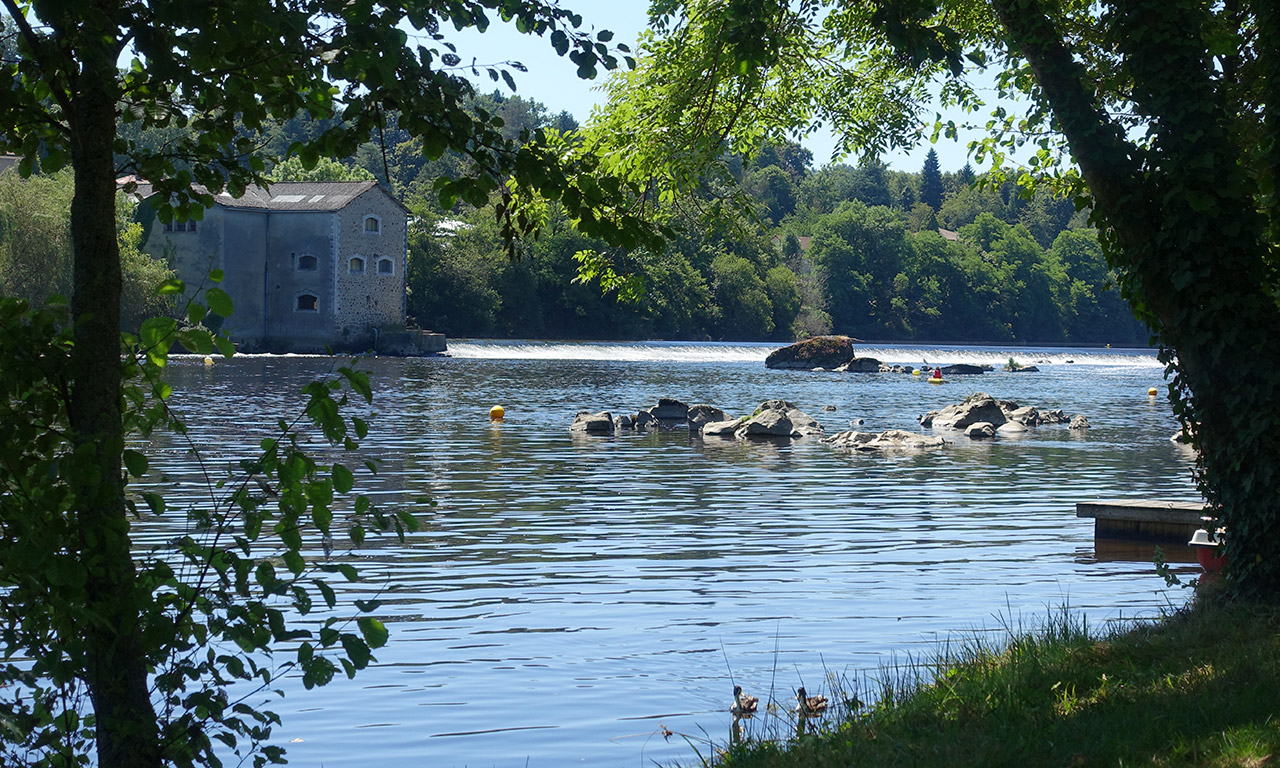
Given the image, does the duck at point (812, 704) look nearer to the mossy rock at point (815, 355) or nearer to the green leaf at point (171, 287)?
the green leaf at point (171, 287)

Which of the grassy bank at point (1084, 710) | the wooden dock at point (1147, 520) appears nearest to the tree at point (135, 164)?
the grassy bank at point (1084, 710)

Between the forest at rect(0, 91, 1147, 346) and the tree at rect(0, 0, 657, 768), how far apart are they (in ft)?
162

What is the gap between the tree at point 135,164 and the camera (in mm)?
4141

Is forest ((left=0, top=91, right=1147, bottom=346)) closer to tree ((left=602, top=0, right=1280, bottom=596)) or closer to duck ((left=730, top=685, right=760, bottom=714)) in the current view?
tree ((left=602, top=0, right=1280, bottom=596))

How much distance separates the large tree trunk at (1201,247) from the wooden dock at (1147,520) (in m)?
6.27

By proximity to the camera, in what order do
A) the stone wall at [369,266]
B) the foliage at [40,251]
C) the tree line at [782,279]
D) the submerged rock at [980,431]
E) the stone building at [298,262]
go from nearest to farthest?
the submerged rock at [980,431], the foliage at [40,251], the stone building at [298,262], the stone wall at [369,266], the tree line at [782,279]

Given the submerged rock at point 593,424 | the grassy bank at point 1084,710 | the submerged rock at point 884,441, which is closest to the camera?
the grassy bank at point 1084,710

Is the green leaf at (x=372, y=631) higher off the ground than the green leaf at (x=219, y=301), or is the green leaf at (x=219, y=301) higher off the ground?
the green leaf at (x=219, y=301)

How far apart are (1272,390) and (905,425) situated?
29.5 m

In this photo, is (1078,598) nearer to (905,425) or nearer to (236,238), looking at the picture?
(905,425)

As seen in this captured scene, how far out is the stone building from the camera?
7400cm

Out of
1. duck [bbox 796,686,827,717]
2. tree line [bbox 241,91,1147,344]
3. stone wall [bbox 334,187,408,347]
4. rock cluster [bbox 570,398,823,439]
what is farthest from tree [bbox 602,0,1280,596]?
stone wall [bbox 334,187,408,347]

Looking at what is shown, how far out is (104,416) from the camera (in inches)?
179

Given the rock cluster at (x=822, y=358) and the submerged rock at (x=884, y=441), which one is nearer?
the submerged rock at (x=884, y=441)
